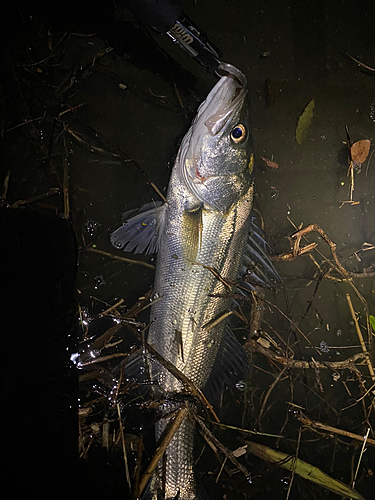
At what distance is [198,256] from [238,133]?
98 centimetres

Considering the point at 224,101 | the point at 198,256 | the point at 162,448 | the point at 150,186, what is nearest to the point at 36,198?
the point at 150,186

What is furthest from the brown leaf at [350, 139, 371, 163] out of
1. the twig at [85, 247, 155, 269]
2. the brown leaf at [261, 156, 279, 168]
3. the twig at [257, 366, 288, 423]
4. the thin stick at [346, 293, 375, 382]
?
the twig at [85, 247, 155, 269]

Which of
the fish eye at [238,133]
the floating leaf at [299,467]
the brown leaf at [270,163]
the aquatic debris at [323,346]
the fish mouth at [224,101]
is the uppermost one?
the fish mouth at [224,101]

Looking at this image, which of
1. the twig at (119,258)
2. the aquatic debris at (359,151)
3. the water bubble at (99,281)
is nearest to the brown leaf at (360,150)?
the aquatic debris at (359,151)

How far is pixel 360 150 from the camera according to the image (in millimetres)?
3668

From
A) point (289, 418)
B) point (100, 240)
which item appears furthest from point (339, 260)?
point (100, 240)

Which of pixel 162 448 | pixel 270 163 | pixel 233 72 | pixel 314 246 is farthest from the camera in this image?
pixel 270 163

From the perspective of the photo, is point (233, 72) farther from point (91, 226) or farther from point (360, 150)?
point (360, 150)

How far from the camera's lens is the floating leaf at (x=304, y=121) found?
3.52 metres

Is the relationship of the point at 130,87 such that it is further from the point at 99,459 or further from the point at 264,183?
the point at 99,459

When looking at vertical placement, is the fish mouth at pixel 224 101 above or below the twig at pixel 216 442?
above

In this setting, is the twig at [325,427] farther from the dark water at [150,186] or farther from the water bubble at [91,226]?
the water bubble at [91,226]

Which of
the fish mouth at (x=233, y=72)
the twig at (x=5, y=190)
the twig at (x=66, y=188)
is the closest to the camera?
the fish mouth at (x=233, y=72)

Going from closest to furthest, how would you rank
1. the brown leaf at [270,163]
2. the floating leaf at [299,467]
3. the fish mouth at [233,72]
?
the fish mouth at [233,72] → the floating leaf at [299,467] → the brown leaf at [270,163]
